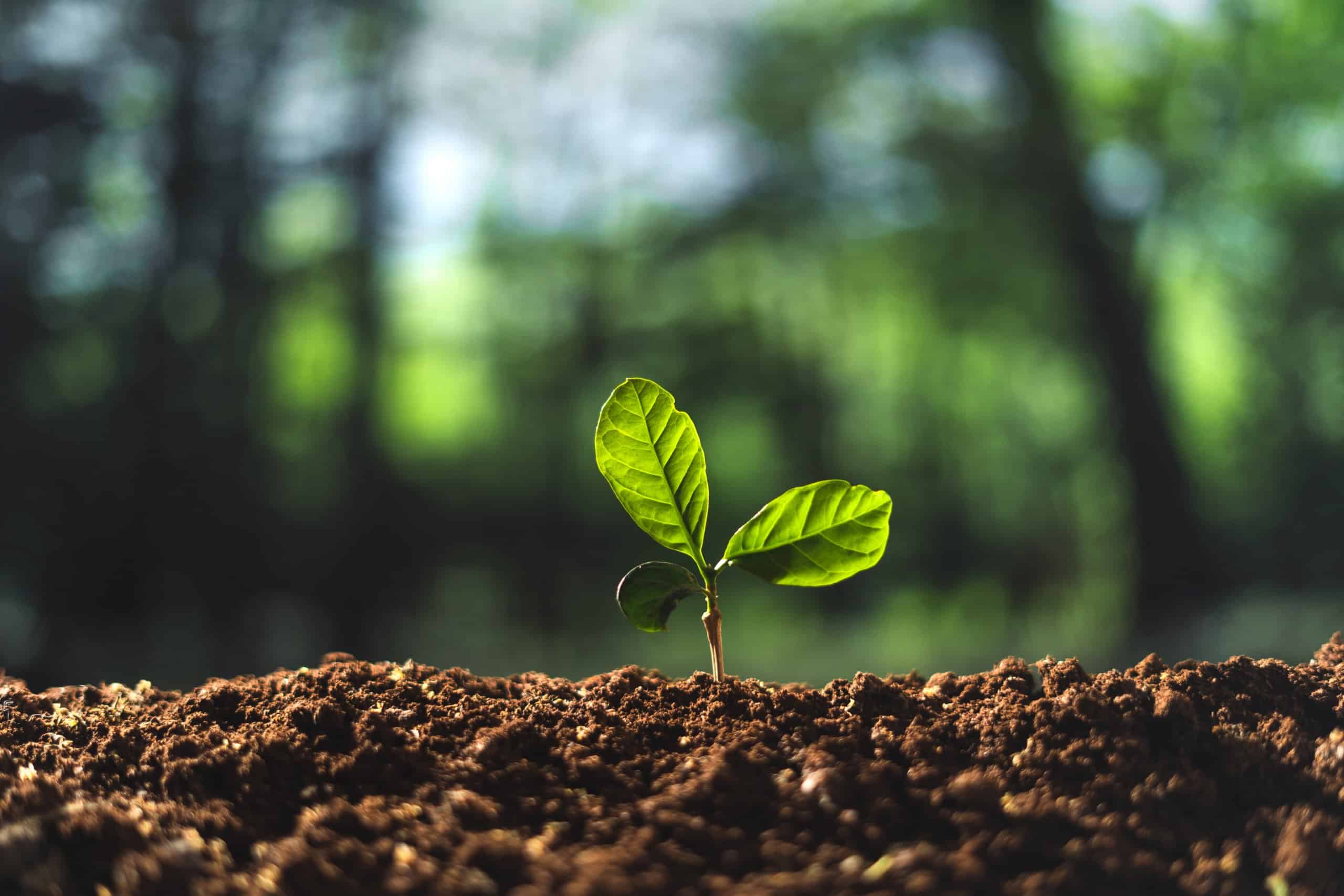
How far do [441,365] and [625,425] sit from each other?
4.32m

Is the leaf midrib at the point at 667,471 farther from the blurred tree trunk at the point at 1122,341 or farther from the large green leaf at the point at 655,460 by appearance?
the blurred tree trunk at the point at 1122,341

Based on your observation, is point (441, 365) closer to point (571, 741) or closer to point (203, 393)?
point (203, 393)

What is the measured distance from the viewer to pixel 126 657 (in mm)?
3404

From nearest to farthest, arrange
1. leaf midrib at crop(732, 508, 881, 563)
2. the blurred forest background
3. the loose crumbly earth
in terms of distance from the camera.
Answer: the loose crumbly earth → leaf midrib at crop(732, 508, 881, 563) → the blurred forest background

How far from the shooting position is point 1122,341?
13.0 feet

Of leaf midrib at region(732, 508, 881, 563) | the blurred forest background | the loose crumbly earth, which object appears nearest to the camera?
the loose crumbly earth

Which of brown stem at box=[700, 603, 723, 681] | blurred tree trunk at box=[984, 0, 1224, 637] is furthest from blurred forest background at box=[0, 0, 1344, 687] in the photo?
brown stem at box=[700, 603, 723, 681]

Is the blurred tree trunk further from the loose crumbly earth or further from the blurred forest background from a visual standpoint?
the loose crumbly earth

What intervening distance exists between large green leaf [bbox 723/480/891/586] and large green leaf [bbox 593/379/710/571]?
0.13 feet

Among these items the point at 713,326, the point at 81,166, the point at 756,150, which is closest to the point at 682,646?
the point at 713,326

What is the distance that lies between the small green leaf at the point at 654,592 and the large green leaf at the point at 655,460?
17 mm

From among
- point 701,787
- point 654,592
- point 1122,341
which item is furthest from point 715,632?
point 1122,341

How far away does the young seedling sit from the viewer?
65 cm

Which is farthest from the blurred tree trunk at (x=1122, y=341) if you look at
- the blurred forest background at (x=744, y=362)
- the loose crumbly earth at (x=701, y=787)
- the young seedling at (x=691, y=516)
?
the young seedling at (x=691, y=516)
